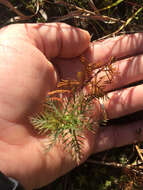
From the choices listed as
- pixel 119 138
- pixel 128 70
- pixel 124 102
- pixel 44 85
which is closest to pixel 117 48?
pixel 128 70

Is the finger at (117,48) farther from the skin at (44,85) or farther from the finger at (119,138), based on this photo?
the finger at (119,138)

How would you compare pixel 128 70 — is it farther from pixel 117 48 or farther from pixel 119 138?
pixel 119 138

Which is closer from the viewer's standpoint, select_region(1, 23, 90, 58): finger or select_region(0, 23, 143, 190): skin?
select_region(0, 23, 143, 190): skin

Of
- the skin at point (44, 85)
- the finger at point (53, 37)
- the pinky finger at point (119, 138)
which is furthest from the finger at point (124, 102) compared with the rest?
the finger at point (53, 37)

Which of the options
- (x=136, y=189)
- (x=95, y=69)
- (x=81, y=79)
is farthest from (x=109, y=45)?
(x=136, y=189)

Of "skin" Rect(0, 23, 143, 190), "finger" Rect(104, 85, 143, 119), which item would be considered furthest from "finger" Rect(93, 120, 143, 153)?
"finger" Rect(104, 85, 143, 119)

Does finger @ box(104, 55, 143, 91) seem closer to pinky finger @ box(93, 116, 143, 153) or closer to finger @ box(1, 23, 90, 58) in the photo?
finger @ box(1, 23, 90, 58)
